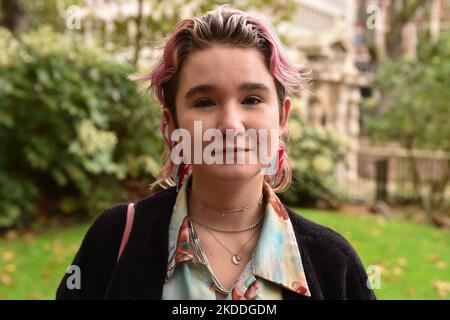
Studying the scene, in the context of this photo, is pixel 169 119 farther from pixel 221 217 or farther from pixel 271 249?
pixel 271 249

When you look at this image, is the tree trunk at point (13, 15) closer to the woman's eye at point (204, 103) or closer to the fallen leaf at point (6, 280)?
the fallen leaf at point (6, 280)

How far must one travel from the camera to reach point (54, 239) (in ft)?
22.2

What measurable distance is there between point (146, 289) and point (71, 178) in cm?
668

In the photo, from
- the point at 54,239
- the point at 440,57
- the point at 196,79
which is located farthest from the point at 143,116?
the point at 196,79

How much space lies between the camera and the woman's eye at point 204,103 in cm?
131

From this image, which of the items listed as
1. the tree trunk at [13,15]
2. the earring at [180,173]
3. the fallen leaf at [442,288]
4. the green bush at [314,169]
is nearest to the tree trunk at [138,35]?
the tree trunk at [13,15]

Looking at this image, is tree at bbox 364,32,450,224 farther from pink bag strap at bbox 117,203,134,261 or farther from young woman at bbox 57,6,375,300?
pink bag strap at bbox 117,203,134,261

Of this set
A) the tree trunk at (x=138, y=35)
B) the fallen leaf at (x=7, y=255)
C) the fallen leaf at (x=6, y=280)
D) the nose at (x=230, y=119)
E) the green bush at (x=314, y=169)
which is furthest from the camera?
the green bush at (x=314, y=169)

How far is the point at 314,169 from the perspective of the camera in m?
10.4

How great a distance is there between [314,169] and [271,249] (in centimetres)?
918

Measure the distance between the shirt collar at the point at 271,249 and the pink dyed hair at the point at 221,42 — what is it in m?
0.29

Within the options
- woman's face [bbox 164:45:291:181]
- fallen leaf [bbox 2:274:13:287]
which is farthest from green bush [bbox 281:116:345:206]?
woman's face [bbox 164:45:291:181]
